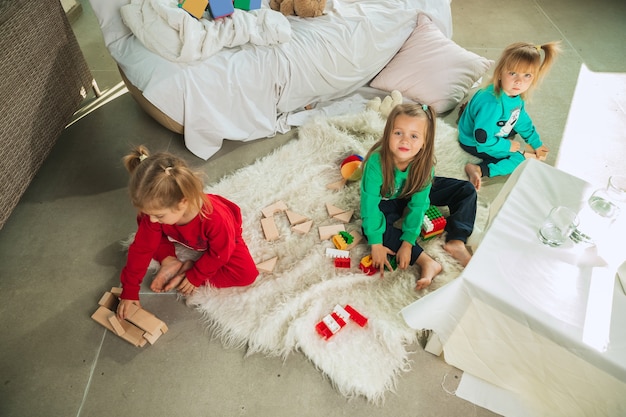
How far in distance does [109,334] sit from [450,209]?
5.01 feet

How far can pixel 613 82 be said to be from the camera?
8.90 feet

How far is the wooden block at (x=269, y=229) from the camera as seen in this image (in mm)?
1777

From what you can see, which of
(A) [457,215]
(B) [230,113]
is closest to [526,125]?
(A) [457,215]

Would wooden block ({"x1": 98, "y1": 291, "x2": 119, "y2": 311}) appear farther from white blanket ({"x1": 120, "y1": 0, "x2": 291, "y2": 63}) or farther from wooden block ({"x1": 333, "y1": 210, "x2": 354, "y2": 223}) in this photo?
white blanket ({"x1": 120, "y1": 0, "x2": 291, "y2": 63})

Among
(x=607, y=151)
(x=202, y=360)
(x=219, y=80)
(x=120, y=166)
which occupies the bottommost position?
(x=607, y=151)

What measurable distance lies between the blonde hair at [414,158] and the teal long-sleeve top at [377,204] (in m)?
0.02

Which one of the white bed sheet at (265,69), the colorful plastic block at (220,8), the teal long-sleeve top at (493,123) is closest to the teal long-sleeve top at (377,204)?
the teal long-sleeve top at (493,123)

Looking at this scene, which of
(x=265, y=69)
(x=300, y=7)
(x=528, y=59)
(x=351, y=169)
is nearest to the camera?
(x=528, y=59)

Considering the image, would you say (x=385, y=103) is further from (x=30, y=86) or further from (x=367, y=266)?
(x=30, y=86)

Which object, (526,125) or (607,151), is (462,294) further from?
(607,151)

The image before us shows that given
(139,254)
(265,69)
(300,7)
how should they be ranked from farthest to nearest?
(300,7)
(265,69)
(139,254)

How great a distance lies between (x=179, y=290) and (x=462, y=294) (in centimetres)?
109

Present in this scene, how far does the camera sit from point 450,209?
1.85 meters

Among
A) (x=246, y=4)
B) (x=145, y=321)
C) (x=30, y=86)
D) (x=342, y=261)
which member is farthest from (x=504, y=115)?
(x=30, y=86)
